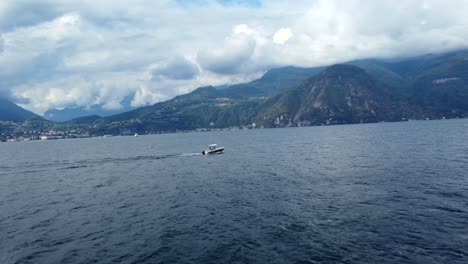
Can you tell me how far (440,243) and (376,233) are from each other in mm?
7346

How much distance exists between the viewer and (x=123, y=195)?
255ft

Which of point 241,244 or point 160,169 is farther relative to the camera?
point 160,169

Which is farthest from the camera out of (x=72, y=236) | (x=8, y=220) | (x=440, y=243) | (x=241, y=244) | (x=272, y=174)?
(x=272, y=174)

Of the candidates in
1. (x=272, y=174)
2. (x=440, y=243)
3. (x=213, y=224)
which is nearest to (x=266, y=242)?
(x=213, y=224)

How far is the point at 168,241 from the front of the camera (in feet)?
149

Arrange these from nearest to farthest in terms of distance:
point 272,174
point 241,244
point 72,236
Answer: point 241,244 → point 72,236 → point 272,174

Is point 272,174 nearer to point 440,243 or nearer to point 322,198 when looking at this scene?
point 322,198

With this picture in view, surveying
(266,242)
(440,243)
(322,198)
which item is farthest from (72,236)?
(440,243)

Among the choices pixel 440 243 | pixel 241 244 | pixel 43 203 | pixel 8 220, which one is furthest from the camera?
pixel 43 203

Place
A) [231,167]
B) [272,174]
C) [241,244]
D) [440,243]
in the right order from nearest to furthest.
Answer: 1. [440,243]
2. [241,244]
3. [272,174]
4. [231,167]

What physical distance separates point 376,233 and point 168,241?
28.8m

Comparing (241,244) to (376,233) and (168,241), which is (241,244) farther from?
(376,233)

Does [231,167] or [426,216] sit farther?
[231,167]

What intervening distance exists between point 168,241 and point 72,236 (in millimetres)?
15984
